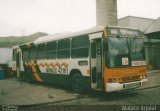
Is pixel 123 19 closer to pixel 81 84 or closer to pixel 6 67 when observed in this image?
pixel 6 67

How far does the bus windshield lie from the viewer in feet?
37.4

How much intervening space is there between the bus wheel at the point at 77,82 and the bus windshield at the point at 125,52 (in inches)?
93.3

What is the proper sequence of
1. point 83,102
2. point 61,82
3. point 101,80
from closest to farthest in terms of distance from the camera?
point 83,102 < point 101,80 < point 61,82

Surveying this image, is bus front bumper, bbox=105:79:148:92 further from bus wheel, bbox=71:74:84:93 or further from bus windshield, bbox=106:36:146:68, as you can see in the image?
bus wheel, bbox=71:74:84:93

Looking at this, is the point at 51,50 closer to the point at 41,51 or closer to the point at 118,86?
the point at 41,51

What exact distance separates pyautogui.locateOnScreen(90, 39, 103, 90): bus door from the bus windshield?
588 millimetres

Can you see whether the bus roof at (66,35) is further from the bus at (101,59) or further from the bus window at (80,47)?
the bus window at (80,47)

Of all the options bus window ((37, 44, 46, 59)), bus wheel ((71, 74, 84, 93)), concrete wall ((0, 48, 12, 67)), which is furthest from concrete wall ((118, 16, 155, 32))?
bus wheel ((71, 74, 84, 93))

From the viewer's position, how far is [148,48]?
31672 millimetres

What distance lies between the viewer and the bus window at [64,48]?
47.0 feet

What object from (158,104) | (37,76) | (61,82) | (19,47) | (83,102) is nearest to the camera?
(158,104)

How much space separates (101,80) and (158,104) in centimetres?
271

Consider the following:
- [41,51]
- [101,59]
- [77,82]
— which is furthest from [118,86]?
[41,51]

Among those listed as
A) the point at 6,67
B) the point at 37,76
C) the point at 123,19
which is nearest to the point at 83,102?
the point at 37,76
